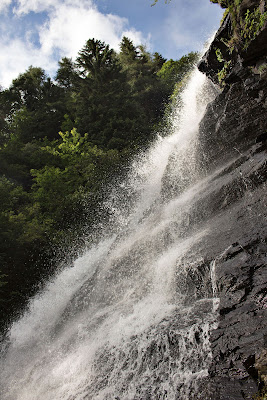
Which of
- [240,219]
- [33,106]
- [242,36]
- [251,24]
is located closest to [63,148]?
[33,106]

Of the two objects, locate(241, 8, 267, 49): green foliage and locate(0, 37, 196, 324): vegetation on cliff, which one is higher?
locate(0, 37, 196, 324): vegetation on cliff

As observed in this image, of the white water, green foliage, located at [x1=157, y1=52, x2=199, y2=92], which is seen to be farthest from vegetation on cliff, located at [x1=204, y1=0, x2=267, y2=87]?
green foliage, located at [x1=157, y1=52, x2=199, y2=92]

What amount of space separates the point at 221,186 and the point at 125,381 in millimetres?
5139

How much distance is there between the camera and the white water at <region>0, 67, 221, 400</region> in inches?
160

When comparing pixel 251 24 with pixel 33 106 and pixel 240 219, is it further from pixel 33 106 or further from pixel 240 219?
pixel 33 106

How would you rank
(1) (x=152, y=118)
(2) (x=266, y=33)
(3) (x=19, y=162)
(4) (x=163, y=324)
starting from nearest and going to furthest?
(4) (x=163, y=324) < (2) (x=266, y=33) < (3) (x=19, y=162) < (1) (x=152, y=118)

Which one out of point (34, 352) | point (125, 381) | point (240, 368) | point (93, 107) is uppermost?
point (93, 107)

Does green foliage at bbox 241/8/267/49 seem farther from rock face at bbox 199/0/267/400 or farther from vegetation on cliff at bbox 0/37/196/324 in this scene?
vegetation on cliff at bbox 0/37/196/324

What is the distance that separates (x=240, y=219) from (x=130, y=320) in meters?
3.13

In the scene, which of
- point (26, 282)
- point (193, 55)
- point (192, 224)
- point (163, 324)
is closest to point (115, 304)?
point (163, 324)

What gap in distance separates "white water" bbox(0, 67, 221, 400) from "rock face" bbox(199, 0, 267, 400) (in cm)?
31

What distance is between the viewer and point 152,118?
82.5 ft

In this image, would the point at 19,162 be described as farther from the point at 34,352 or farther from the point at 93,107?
the point at 34,352

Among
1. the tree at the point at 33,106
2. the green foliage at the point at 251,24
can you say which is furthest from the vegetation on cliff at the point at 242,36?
the tree at the point at 33,106
